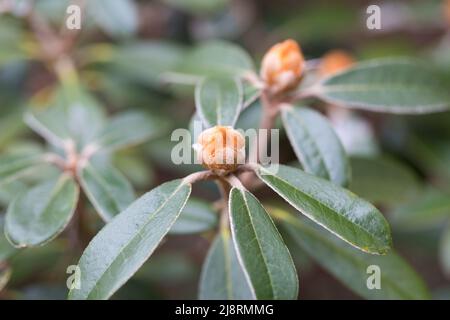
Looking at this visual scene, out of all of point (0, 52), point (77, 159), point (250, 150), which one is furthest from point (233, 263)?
point (0, 52)

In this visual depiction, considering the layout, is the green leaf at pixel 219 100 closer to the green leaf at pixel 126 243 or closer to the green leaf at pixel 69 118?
the green leaf at pixel 126 243

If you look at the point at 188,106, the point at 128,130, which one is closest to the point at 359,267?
the point at 128,130

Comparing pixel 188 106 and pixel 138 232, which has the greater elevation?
pixel 188 106

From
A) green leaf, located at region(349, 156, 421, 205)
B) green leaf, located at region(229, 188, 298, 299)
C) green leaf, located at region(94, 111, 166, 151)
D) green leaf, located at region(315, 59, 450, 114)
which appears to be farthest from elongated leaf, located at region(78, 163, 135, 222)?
green leaf, located at region(349, 156, 421, 205)

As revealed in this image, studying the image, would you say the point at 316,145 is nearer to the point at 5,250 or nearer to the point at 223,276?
the point at 223,276

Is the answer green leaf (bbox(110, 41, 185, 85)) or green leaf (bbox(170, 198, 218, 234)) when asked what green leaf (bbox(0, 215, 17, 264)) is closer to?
green leaf (bbox(170, 198, 218, 234))

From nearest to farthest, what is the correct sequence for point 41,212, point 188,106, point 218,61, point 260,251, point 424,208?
point 260,251
point 41,212
point 218,61
point 424,208
point 188,106
